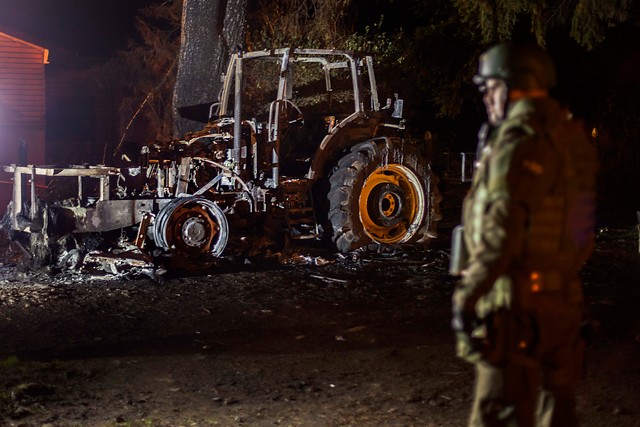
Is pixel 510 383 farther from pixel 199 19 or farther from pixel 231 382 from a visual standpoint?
pixel 199 19

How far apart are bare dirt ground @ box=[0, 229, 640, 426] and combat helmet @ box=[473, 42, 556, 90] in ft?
8.82

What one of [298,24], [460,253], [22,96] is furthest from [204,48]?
[460,253]

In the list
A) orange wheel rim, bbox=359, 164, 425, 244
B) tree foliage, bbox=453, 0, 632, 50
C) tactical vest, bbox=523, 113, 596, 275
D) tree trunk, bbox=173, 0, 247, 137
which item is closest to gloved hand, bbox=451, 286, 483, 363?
tactical vest, bbox=523, 113, 596, 275

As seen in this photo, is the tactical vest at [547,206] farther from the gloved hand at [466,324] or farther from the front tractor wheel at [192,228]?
the front tractor wheel at [192,228]

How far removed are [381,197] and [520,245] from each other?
9373mm

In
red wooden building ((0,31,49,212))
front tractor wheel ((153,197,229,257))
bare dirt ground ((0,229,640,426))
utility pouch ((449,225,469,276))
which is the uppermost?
red wooden building ((0,31,49,212))

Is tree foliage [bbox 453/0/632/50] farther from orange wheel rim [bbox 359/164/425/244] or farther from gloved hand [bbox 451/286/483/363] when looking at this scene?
gloved hand [bbox 451/286/483/363]

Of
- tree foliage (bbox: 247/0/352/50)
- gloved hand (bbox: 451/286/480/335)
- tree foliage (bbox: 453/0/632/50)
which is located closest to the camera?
gloved hand (bbox: 451/286/480/335)

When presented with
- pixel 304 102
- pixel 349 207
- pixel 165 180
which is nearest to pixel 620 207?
pixel 304 102

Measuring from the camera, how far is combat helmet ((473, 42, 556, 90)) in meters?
3.60

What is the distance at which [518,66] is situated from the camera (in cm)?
360

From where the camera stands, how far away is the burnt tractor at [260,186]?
444 inches

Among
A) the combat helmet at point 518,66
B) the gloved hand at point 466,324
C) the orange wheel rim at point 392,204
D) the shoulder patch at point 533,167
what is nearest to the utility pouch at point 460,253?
the gloved hand at point 466,324

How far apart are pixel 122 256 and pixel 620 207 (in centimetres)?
1321
